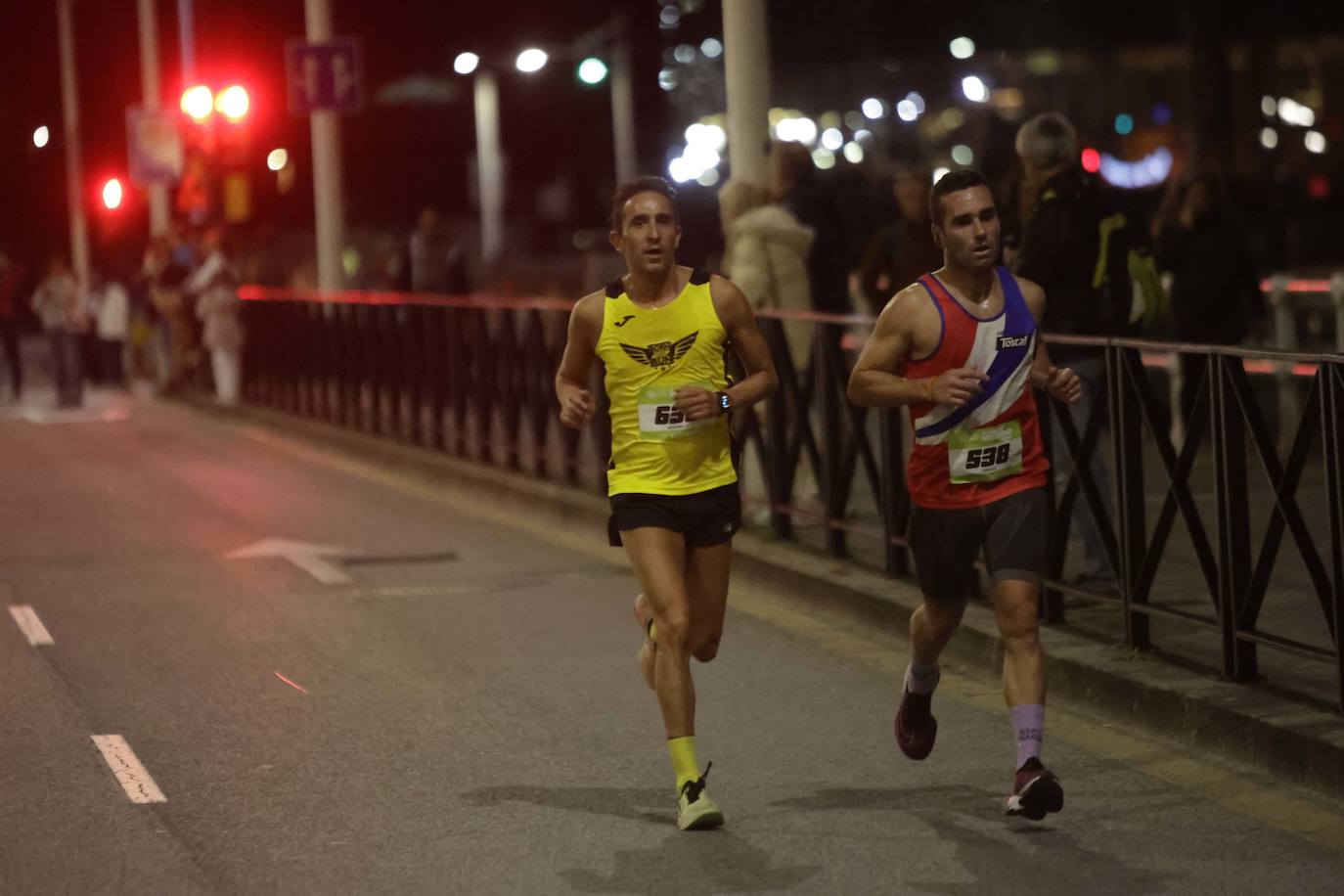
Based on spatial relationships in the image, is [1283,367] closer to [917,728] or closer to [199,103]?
[917,728]

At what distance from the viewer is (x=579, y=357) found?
6.86 m

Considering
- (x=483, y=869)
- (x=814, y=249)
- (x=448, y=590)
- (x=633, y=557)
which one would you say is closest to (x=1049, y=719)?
(x=633, y=557)

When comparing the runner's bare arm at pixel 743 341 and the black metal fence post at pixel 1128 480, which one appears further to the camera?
the black metal fence post at pixel 1128 480

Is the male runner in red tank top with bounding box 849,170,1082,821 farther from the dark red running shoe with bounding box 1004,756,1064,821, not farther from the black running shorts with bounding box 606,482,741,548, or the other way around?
the black running shorts with bounding box 606,482,741,548

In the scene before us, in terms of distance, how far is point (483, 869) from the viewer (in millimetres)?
6156

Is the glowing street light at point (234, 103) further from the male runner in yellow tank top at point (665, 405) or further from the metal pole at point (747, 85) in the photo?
the male runner in yellow tank top at point (665, 405)

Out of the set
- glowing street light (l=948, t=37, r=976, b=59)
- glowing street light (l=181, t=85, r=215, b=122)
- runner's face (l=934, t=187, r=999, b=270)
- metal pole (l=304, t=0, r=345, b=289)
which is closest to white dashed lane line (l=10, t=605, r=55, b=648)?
runner's face (l=934, t=187, r=999, b=270)

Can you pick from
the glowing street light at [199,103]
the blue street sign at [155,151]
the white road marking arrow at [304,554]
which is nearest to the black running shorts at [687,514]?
the white road marking arrow at [304,554]

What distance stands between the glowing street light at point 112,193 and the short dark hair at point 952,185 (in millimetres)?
34600

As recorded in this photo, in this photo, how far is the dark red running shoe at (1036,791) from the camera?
6270mm

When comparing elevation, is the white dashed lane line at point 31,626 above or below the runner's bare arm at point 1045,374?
below

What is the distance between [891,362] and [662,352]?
65 centimetres

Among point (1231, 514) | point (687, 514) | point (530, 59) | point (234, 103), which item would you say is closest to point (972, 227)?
point (687, 514)

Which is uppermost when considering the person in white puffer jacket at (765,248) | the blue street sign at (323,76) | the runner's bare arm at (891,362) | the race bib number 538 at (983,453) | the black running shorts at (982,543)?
the blue street sign at (323,76)
